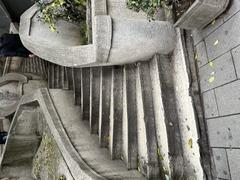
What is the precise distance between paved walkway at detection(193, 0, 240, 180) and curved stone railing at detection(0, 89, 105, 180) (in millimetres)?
1406

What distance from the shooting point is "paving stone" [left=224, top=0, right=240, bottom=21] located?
8.75 feet

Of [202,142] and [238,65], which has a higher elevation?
[238,65]

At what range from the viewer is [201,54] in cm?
316

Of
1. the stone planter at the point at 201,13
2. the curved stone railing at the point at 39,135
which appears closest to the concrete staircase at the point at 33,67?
the curved stone railing at the point at 39,135

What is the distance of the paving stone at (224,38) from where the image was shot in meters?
2.67

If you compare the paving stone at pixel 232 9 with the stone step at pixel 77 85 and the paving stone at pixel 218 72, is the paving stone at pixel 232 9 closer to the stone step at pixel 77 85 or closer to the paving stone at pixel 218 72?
the paving stone at pixel 218 72

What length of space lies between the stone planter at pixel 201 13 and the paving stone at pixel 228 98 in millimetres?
687

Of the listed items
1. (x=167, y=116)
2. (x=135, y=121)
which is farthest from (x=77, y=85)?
(x=167, y=116)

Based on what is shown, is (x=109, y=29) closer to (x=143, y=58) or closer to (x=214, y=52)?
(x=143, y=58)

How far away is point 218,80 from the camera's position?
2.89 m

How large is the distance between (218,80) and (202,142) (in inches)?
25.4

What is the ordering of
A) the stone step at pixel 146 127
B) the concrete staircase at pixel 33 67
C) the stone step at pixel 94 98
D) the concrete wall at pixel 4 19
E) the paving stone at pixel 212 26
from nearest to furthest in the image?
the paving stone at pixel 212 26 < the stone step at pixel 146 127 < the stone step at pixel 94 98 < the concrete staircase at pixel 33 67 < the concrete wall at pixel 4 19

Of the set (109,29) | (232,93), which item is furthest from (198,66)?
(109,29)

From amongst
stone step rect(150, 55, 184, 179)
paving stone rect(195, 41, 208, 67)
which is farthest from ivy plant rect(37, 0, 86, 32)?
paving stone rect(195, 41, 208, 67)
